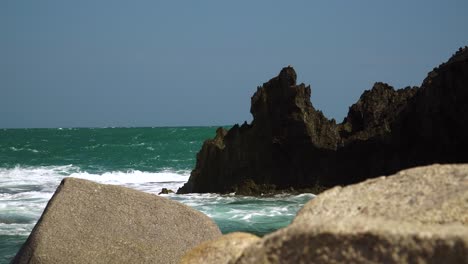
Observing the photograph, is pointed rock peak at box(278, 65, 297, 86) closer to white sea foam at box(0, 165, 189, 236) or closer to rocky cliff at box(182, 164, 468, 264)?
white sea foam at box(0, 165, 189, 236)

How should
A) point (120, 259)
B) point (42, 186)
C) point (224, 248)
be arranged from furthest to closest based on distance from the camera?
point (42, 186)
point (120, 259)
point (224, 248)

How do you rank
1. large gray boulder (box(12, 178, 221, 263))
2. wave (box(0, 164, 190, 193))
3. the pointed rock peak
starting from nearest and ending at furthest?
large gray boulder (box(12, 178, 221, 263)), the pointed rock peak, wave (box(0, 164, 190, 193))

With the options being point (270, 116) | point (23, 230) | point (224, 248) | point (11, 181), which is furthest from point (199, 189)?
point (224, 248)

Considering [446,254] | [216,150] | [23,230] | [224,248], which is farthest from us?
[216,150]

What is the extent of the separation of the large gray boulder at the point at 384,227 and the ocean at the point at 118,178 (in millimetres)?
8286

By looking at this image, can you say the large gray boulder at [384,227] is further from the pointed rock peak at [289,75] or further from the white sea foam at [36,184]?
the pointed rock peak at [289,75]

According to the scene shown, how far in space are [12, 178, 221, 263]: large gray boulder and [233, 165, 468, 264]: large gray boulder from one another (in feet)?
11.7

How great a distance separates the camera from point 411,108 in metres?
21.3

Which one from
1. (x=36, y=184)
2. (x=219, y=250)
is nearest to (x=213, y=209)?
(x=219, y=250)

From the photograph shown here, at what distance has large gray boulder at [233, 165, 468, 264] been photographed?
8.50 ft

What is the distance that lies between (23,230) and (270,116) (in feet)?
36.5

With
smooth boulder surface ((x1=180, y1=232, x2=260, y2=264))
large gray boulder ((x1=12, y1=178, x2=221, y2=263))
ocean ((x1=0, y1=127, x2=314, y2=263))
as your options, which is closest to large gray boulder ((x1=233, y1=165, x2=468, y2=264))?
smooth boulder surface ((x1=180, y1=232, x2=260, y2=264))

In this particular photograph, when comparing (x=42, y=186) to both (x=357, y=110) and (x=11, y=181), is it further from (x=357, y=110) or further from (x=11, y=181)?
(x=357, y=110)

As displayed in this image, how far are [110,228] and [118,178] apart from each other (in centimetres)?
3067
